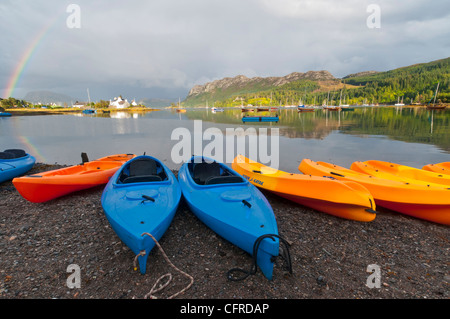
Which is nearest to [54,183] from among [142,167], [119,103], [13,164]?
[142,167]

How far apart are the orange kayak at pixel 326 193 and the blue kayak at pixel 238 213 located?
155cm

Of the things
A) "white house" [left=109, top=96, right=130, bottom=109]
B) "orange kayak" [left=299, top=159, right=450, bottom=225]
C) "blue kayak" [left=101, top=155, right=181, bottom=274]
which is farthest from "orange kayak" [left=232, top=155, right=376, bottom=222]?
"white house" [left=109, top=96, right=130, bottom=109]

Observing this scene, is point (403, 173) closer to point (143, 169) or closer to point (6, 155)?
point (143, 169)

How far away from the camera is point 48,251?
452 centimetres

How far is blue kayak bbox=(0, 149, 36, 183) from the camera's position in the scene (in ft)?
28.0

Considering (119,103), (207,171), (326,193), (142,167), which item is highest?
(119,103)

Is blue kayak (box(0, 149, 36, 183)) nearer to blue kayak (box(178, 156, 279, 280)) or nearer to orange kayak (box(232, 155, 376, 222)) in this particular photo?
blue kayak (box(178, 156, 279, 280))

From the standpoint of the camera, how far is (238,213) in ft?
15.2

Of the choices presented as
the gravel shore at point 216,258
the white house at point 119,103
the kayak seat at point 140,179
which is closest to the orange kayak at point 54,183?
the gravel shore at point 216,258

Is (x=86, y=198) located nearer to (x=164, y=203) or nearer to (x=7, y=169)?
(x=164, y=203)

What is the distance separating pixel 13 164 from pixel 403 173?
16163mm

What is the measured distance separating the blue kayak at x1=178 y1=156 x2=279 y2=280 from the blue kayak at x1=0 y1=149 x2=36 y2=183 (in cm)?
760
